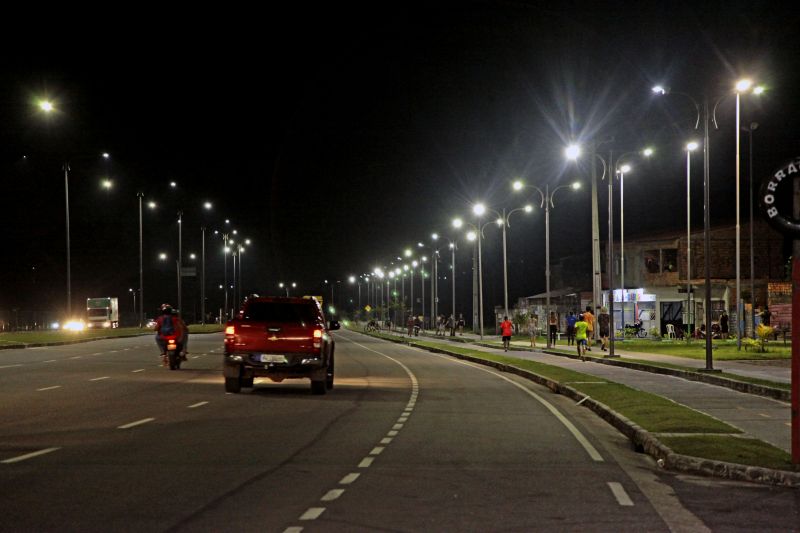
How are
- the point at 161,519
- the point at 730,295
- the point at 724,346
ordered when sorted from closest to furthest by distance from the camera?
the point at 161,519 < the point at 724,346 < the point at 730,295

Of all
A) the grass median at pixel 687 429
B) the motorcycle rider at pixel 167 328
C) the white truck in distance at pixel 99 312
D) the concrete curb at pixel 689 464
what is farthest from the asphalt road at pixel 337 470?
the white truck in distance at pixel 99 312

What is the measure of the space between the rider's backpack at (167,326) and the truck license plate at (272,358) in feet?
35.0

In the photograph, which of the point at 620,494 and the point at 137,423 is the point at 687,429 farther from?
the point at 137,423

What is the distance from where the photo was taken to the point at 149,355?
155 feet

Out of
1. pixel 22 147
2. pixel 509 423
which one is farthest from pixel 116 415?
pixel 22 147

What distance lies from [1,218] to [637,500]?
118398mm

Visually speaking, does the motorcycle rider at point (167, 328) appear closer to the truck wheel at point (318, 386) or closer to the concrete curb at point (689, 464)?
the truck wheel at point (318, 386)

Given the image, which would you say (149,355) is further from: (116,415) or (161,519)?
(161,519)

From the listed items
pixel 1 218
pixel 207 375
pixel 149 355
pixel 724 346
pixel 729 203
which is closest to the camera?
pixel 207 375

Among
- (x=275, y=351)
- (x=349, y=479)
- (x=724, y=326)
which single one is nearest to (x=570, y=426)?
(x=349, y=479)

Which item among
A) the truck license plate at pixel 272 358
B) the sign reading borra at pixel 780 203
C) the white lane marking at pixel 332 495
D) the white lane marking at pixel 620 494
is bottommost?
the white lane marking at pixel 620 494

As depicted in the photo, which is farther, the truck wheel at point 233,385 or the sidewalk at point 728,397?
the truck wheel at point 233,385

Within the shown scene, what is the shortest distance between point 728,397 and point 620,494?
15516mm

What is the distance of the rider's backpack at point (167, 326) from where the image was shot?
3453 cm
